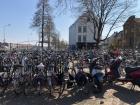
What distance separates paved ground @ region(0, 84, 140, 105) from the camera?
10.4 meters

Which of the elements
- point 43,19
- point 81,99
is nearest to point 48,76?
point 81,99

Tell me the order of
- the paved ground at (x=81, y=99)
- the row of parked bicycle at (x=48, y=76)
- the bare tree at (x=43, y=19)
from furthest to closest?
the bare tree at (x=43, y=19)
the row of parked bicycle at (x=48, y=76)
the paved ground at (x=81, y=99)

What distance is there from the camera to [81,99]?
35.7 ft

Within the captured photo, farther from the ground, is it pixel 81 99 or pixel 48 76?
pixel 48 76

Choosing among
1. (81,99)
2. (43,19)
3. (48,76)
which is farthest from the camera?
(43,19)

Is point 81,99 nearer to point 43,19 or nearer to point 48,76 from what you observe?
point 48,76

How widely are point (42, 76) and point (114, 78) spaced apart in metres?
3.36

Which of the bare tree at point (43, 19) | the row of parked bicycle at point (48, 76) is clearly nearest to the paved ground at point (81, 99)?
the row of parked bicycle at point (48, 76)

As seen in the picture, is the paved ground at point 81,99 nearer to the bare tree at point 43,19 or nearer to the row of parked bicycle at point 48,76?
the row of parked bicycle at point 48,76

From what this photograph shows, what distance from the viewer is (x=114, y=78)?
1355 cm

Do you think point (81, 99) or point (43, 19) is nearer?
point (81, 99)

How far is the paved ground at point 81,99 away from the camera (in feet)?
34.1

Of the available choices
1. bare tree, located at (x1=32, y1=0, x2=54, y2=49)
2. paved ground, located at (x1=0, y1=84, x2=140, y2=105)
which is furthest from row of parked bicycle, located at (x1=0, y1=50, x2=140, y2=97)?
bare tree, located at (x1=32, y1=0, x2=54, y2=49)

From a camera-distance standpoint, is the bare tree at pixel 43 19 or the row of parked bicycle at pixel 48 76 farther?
the bare tree at pixel 43 19
